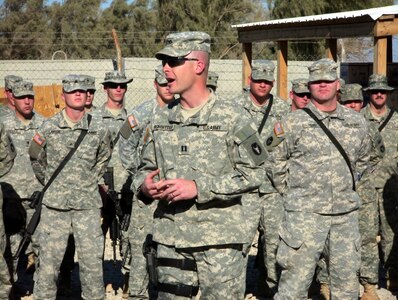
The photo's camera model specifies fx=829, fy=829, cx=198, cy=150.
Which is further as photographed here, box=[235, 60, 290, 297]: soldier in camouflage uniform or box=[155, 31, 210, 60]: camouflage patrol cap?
box=[235, 60, 290, 297]: soldier in camouflage uniform

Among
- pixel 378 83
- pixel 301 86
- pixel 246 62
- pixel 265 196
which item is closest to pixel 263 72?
pixel 301 86

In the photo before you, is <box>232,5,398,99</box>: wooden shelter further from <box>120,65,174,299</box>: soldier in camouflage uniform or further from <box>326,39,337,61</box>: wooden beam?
<box>120,65,174,299</box>: soldier in camouflage uniform

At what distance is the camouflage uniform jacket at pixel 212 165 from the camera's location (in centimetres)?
486

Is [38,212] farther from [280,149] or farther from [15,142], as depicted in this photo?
[280,149]

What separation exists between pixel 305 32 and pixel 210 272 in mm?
7917

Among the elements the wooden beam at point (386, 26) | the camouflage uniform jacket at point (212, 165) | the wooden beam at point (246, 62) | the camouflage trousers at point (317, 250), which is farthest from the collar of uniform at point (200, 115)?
the wooden beam at point (246, 62)

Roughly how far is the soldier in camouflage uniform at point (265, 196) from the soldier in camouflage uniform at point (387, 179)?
109 cm

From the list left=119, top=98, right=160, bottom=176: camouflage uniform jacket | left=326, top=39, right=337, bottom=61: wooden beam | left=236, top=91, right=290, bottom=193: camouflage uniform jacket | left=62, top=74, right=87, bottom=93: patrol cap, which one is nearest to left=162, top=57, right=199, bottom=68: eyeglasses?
left=62, top=74, right=87, bottom=93: patrol cap

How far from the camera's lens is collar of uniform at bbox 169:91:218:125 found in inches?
194

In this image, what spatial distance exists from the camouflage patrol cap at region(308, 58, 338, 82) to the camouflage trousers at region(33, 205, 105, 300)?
7.70ft

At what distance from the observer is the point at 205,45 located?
16.2 feet

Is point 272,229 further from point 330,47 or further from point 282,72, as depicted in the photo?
point 282,72

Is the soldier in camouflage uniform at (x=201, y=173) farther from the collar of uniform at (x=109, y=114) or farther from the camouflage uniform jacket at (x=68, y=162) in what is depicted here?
the collar of uniform at (x=109, y=114)

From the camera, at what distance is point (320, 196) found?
6270 millimetres
